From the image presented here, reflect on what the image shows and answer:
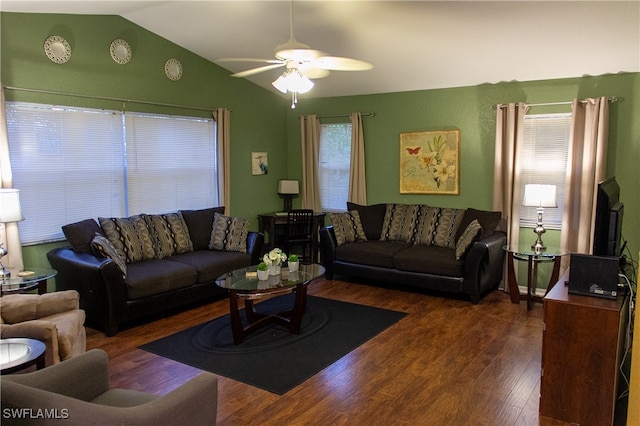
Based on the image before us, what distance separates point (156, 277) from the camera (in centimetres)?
448

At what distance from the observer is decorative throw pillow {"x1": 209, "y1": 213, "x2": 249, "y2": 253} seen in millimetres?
5559

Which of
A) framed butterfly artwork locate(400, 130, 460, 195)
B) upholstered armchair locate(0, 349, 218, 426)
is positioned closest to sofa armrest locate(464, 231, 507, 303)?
framed butterfly artwork locate(400, 130, 460, 195)

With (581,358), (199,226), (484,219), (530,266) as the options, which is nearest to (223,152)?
(199,226)

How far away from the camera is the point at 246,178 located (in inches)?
266

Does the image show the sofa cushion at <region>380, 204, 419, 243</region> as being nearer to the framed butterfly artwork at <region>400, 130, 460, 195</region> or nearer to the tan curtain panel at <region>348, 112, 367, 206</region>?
the framed butterfly artwork at <region>400, 130, 460, 195</region>

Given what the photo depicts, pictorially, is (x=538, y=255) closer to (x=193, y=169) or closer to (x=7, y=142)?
(x=193, y=169)

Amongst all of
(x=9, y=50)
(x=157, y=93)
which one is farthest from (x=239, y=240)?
(x=9, y=50)

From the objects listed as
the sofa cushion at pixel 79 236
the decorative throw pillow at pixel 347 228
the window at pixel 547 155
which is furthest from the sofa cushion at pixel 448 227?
the sofa cushion at pixel 79 236

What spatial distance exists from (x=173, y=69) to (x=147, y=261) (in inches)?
91.0

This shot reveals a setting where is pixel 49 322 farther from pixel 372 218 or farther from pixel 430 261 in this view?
pixel 372 218

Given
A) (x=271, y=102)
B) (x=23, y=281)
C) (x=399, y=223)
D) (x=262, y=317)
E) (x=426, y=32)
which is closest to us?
(x=23, y=281)

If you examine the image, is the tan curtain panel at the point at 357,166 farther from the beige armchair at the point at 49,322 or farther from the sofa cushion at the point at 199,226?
the beige armchair at the point at 49,322

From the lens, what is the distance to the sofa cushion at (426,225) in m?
5.83

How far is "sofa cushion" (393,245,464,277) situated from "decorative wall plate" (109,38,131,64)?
368 cm
